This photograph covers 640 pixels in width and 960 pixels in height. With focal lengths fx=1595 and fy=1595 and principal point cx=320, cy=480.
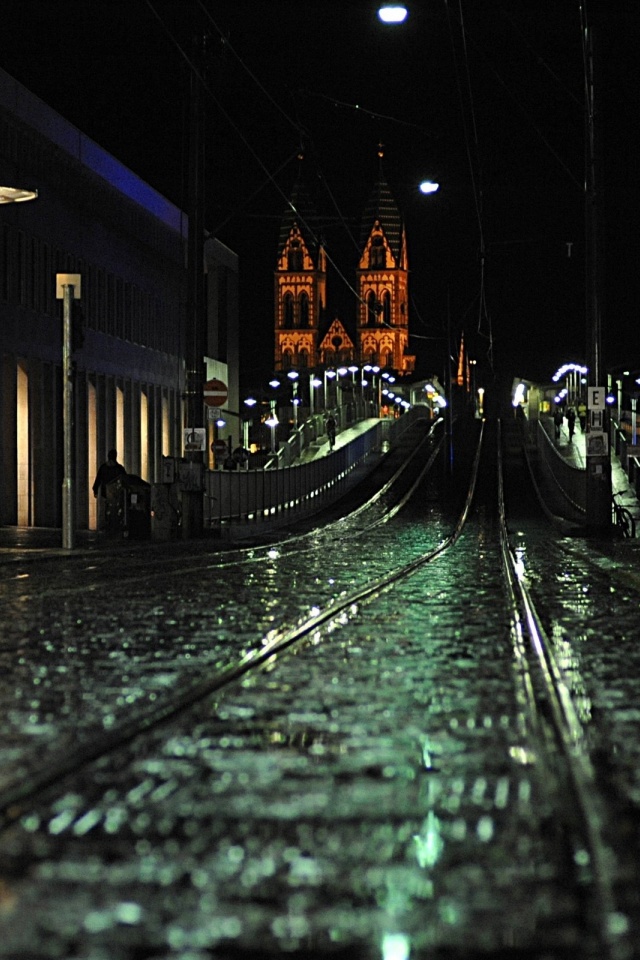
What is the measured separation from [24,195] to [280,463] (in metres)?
31.5

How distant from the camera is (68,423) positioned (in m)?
24.6

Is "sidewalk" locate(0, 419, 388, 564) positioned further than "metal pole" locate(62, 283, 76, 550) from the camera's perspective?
No

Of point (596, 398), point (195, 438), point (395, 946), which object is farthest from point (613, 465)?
point (395, 946)

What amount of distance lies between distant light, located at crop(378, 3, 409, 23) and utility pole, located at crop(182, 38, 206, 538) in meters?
5.87

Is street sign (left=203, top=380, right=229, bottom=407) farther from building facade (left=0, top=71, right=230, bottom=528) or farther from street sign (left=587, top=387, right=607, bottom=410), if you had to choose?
street sign (left=587, top=387, right=607, bottom=410)

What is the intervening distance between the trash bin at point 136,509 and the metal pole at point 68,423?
4.57 meters

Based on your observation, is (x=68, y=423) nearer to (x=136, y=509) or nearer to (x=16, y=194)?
(x=16, y=194)

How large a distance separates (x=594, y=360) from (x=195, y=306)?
26.1ft

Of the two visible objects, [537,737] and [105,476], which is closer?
[537,737]

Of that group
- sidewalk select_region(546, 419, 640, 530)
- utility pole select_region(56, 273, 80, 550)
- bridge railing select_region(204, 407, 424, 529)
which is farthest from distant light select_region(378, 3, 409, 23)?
sidewalk select_region(546, 419, 640, 530)

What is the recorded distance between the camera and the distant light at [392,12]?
2250 centimetres

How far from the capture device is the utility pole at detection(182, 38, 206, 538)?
92.3 feet

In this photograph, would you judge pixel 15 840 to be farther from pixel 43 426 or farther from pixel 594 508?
pixel 43 426

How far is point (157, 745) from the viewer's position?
7.30 meters
